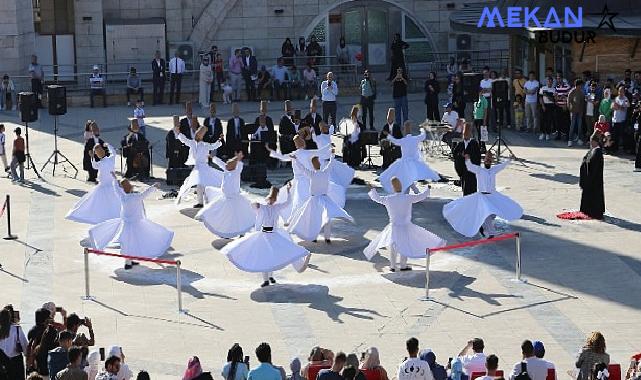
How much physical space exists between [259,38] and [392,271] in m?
27.0

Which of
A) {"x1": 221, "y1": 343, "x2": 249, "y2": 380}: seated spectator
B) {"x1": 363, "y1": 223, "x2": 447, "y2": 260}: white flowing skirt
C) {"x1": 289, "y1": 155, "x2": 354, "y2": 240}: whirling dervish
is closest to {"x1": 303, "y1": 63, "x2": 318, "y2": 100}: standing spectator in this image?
{"x1": 289, "y1": 155, "x2": 354, "y2": 240}: whirling dervish

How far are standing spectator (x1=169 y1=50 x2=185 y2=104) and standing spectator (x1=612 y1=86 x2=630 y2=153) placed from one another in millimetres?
15940

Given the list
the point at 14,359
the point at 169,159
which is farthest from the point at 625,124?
the point at 14,359

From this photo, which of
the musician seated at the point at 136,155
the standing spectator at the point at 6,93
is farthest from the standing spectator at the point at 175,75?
the musician seated at the point at 136,155

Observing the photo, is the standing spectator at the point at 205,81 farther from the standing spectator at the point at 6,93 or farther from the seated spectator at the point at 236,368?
the seated spectator at the point at 236,368

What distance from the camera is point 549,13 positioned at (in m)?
39.8

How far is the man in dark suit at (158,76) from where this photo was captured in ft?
147

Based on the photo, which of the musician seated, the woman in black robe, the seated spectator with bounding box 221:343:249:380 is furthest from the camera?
the musician seated

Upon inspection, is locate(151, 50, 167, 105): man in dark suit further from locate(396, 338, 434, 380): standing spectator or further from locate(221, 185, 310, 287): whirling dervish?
locate(396, 338, 434, 380): standing spectator

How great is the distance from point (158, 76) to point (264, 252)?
24.1m

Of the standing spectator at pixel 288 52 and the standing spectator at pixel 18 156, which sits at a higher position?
the standing spectator at pixel 288 52

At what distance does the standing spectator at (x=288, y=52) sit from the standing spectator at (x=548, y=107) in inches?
466

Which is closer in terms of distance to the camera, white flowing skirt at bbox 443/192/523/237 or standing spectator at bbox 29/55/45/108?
white flowing skirt at bbox 443/192/523/237

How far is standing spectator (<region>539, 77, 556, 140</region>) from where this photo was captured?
120 ft
